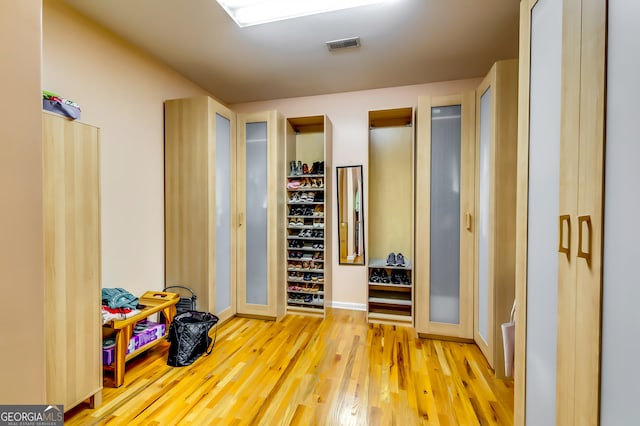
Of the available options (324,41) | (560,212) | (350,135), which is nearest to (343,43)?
(324,41)

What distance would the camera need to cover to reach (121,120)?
2318 mm

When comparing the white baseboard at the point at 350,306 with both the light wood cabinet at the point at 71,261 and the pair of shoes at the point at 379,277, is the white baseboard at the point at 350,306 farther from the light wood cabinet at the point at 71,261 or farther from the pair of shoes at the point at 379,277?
the light wood cabinet at the point at 71,261

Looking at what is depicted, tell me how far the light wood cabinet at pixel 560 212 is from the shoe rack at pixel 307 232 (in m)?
2.13

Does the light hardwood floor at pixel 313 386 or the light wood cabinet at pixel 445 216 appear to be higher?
the light wood cabinet at pixel 445 216

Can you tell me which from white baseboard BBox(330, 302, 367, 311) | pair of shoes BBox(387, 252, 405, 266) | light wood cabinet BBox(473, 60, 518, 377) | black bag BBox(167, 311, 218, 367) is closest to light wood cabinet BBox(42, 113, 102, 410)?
black bag BBox(167, 311, 218, 367)

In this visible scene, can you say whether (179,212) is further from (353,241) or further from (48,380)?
(353,241)

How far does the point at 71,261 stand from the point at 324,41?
247cm

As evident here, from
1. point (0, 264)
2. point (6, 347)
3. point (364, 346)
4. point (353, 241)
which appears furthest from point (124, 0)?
point (364, 346)

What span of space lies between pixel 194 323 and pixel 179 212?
1.14m

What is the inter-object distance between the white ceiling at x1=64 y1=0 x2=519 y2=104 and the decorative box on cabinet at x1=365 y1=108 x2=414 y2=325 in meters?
0.55

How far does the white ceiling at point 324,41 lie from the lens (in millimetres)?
1978

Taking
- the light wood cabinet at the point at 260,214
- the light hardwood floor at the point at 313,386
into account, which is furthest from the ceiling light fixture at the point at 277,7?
the light hardwood floor at the point at 313,386

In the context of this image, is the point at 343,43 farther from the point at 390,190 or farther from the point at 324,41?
the point at 390,190

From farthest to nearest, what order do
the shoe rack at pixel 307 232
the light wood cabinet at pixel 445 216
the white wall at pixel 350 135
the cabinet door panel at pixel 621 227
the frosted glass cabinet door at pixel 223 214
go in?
the white wall at pixel 350 135
the shoe rack at pixel 307 232
the frosted glass cabinet door at pixel 223 214
the light wood cabinet at pixel 445 216
the cabinet door panel at pixel 621 227
